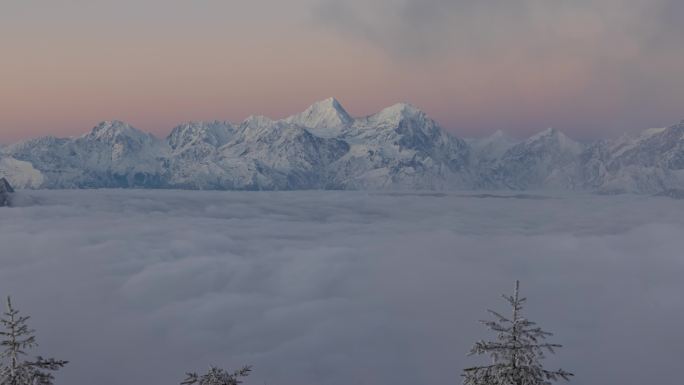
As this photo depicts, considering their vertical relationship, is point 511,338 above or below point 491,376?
above

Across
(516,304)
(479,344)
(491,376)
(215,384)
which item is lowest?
(215,384)

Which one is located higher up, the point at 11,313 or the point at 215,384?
the point at 11,313

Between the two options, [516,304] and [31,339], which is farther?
[31,339]

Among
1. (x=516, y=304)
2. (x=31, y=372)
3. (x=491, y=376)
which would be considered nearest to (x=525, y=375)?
(x=491, y=376)

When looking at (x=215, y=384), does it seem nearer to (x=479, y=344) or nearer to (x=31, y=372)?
(x=31, y=372)

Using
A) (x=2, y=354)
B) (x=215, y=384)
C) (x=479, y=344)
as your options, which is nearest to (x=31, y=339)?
(x=2, y=354)

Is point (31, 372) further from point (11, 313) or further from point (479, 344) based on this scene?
point (479, 344)

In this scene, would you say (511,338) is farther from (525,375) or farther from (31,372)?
(31,372)
